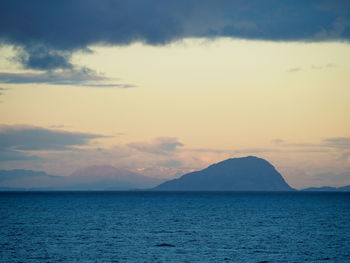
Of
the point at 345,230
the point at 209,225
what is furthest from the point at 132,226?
the point at 345,230

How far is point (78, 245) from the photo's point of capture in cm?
6241

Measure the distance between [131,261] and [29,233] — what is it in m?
28.2

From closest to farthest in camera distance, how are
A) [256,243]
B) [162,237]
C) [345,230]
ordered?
[256,243]
[162,237]
[345,230]

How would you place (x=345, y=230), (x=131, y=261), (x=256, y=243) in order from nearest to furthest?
(x=131, y=261) < (x=256, y=243) < (x=345, y=230)

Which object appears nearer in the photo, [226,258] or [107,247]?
[226,258]

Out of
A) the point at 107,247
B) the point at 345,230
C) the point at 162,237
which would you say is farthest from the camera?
the point at 345,230

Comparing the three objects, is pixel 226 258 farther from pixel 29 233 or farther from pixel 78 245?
pixel 29 233

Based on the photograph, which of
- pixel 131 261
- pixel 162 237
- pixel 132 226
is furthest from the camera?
pixel 132 226

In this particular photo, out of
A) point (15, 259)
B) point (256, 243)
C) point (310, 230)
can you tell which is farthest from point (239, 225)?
point (15, 259)

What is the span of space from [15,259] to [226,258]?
21.9 metres

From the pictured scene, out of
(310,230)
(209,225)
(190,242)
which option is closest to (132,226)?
(209,225)

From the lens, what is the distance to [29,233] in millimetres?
74625

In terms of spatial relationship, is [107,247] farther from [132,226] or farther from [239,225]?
[239,225]

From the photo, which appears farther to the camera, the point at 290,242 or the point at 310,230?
the point at 310,230
